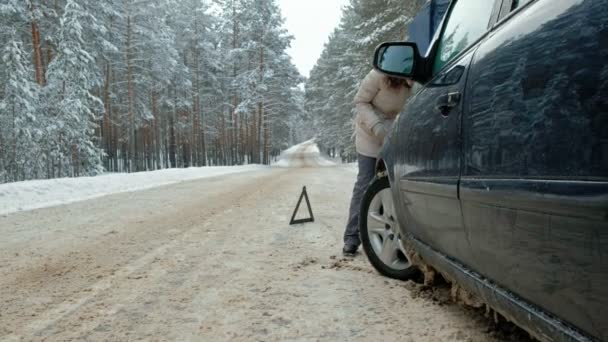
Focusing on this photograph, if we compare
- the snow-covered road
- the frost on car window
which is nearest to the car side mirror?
the frost on car window

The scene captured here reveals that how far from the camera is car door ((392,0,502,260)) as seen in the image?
1.81m

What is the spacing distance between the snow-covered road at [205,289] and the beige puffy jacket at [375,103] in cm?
116

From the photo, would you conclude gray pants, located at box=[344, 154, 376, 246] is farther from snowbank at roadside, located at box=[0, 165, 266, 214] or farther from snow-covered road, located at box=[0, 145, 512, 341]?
snowbank at roadside, located at box=[0, 165, 266, 214]

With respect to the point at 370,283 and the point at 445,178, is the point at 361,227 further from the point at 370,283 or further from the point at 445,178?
the point at 445,178

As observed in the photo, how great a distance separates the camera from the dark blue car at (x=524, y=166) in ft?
3.25

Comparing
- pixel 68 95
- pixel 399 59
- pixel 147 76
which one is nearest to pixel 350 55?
pixel 147 76

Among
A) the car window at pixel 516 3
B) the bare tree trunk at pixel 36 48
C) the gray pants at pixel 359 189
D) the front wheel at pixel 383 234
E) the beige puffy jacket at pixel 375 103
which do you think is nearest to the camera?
the car window at pixel 516 3

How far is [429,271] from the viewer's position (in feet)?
8.43

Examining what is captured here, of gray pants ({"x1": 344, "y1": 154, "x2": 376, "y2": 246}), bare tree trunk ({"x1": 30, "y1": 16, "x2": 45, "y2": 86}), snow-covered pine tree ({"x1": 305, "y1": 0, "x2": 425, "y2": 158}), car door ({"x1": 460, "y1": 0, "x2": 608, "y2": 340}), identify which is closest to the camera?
car door ({"x1": 460, "y1": 0, "x2": 608, "y2": 340})

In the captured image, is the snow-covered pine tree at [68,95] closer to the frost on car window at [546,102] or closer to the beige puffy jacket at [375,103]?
the beige puffy jacket at [375,103]

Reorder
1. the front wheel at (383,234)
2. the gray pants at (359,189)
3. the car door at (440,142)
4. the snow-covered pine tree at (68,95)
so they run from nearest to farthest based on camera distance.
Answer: the car door at (440,142)
the front wheel at (383,234)
the gray pants at (359,189)
the snow-covered pine tree at (68,95)

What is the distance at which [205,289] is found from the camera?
272 centimetres

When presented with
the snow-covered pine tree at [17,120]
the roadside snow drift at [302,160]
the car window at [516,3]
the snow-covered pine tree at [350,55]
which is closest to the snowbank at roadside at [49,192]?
the snow-covered pine tree at [17,120]

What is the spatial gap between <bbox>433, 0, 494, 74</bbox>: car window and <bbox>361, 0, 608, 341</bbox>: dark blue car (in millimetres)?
14
